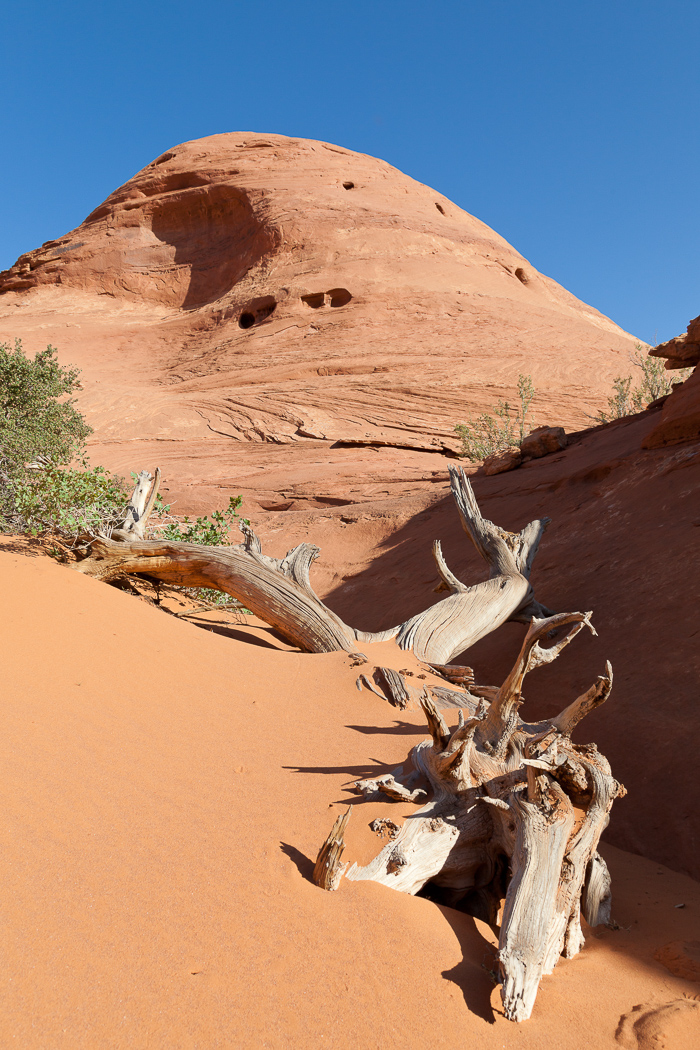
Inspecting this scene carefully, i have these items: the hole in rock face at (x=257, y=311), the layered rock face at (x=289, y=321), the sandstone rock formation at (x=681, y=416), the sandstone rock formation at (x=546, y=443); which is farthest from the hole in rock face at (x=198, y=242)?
the sandstone rock formation at (x=681, y=416)

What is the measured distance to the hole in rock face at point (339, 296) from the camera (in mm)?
23859

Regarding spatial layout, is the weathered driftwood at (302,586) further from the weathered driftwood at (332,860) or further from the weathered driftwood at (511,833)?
the weathered driftwood at (332,860)

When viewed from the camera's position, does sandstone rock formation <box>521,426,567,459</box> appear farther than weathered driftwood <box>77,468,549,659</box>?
Yes

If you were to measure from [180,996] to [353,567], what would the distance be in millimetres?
8351

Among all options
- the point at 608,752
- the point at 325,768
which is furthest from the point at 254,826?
the point at 608,752

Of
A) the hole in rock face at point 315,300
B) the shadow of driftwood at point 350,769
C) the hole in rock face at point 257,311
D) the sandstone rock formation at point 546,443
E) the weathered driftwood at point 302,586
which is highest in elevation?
the hole in rock face at point 315,300

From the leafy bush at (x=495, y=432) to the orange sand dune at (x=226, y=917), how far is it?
10.3 meters

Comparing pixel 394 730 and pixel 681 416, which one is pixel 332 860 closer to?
pixel 394 730

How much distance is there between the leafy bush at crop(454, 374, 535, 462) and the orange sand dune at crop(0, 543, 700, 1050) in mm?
10271

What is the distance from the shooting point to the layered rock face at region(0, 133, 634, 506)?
58.6 ft

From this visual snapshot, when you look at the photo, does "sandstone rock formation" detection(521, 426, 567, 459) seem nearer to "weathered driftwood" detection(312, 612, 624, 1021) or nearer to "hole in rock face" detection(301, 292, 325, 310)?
"weathered driftwood" detection(312, 612, 624, 1021)

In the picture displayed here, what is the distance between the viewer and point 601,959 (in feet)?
7.22

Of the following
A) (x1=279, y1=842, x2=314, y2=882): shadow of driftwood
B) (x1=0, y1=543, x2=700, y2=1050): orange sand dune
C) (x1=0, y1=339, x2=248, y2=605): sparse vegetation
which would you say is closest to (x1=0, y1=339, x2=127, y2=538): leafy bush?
(x1=0, y1=339, x2=248, y2=605): sparse vegetation

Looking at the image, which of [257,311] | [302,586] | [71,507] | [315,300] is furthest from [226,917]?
[257,311]
